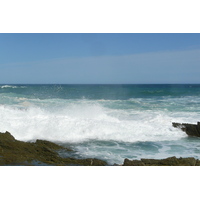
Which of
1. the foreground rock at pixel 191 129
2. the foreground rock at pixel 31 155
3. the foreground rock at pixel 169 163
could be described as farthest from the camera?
the foreground rock at pixel 191 129

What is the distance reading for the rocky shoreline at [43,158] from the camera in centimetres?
466

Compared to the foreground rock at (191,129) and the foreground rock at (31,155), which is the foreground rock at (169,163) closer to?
the foreground rock at (31,155)

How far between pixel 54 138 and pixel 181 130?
169 inches

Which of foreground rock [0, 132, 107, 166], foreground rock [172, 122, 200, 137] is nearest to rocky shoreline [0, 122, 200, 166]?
foreground rock [0, 132, 107, 166]

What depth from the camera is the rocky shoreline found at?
15.3ft

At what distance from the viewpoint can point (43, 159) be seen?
5016 millimetres

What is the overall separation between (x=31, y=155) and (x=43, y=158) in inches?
10.4

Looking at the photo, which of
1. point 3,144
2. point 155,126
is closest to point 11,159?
point 3,144

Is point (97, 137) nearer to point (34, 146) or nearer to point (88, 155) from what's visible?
point (88, 155)

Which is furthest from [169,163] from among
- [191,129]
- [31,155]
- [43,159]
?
[191,129]

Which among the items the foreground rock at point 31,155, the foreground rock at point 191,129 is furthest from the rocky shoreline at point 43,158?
the foreground rock at point 191,129

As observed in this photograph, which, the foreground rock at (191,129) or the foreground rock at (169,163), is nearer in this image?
the foreground rock at (169,163)

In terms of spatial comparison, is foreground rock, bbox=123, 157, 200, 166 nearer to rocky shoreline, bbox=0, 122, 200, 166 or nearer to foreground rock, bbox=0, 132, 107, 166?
rocky shoreline, bbox=0, 122, 200, 166

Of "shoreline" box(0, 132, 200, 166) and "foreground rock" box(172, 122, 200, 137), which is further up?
"foreground rock" box(172, 122, 200, 137)
